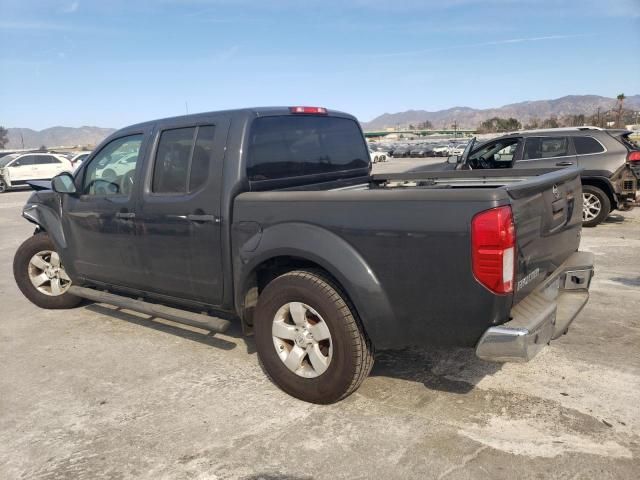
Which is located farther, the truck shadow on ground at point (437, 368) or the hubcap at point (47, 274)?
the hubcap at point (47, 274)

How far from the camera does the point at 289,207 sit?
3287mm

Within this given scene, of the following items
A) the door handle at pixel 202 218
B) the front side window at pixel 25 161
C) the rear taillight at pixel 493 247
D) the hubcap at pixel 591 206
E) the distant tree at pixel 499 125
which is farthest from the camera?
the distant tree at pixel 499 125

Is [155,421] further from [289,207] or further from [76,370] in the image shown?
[289,207]

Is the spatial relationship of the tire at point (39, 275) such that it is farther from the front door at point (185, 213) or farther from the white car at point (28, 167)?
the white car at point (28, 167)

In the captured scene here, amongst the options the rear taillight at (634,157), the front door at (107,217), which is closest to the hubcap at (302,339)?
the front door at (107,217)

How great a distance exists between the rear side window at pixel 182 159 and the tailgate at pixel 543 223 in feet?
7.22

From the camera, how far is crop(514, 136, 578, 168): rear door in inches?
352

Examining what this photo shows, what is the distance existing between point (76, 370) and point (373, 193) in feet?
9.15

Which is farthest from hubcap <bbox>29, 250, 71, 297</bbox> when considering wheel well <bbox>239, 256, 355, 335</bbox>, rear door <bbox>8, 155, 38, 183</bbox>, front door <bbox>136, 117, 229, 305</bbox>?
rear door <bbox>8, 155, 38, 183</bbox>

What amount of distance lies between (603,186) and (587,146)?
737mm

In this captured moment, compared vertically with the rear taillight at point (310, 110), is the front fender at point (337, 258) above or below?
below

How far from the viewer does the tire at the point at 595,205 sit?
8.84 m

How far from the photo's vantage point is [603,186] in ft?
28.9

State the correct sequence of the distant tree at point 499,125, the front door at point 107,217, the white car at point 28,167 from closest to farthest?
the front door at point 107,217
the white car at point 28,167
the distant tree at point 499,125
